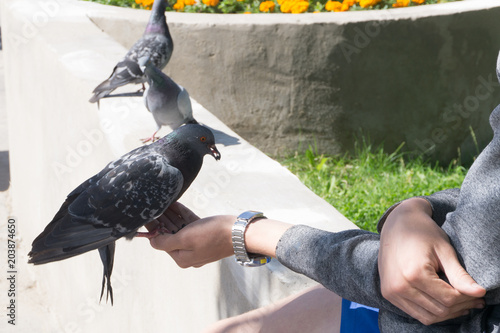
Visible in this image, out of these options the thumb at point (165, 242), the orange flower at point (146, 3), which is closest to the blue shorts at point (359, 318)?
the thumb at point (165, 242)

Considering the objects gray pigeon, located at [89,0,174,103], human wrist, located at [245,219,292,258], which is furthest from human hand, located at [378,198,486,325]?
gray pigeon, located at [89,0,174,103]

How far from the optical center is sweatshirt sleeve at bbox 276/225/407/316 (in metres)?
1.32

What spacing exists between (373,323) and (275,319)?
255 mm

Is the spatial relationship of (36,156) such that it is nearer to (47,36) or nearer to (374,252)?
(47,36)

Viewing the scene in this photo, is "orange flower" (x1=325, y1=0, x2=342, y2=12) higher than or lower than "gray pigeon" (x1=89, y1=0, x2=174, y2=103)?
higher

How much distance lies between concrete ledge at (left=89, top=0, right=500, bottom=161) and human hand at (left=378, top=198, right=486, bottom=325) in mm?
3268

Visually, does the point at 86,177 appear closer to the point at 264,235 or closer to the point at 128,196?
the point at 128,196

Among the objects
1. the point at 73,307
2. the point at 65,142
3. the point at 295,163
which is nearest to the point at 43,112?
the point at 65,142

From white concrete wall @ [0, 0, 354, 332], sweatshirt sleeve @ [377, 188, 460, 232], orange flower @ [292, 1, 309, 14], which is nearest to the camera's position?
sweatshirt sleeve @ [377, 188, 460, 232]

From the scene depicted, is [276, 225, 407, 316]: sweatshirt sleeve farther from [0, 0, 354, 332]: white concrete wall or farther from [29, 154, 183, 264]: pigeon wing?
[29, 154, 183, 264]: pigeon wing

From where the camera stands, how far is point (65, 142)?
346cm

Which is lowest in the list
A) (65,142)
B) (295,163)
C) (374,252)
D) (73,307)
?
(73,307)

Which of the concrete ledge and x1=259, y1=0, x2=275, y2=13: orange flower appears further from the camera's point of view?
x1=259, y1=0, x2=275, y2=13: orange flower

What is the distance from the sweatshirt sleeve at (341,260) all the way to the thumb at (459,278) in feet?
0.52
